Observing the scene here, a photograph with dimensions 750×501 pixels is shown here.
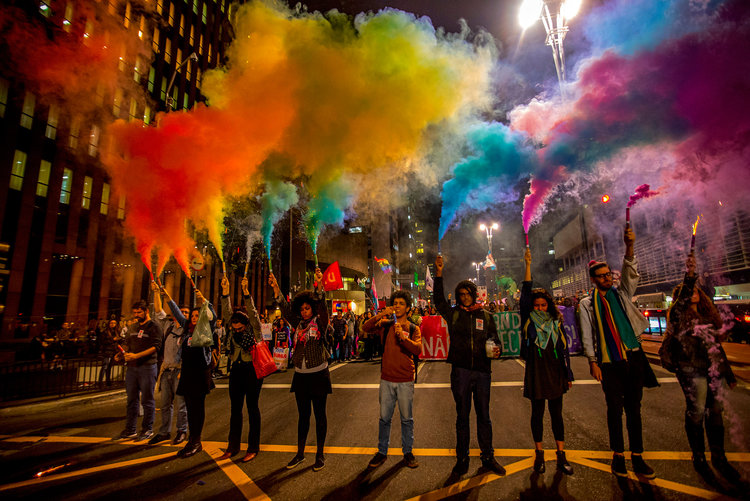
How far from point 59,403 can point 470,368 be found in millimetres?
9893

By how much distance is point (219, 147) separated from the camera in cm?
873

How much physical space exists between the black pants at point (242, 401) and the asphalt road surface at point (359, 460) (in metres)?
0.22

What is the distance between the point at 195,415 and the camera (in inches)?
199

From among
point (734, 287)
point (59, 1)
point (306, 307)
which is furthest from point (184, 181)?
point (734, 287)

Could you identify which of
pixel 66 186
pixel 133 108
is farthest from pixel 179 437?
pixel 133 108

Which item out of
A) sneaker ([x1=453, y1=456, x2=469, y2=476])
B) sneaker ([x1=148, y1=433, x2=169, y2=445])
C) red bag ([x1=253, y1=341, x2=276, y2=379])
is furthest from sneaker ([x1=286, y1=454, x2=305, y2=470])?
sneaker ([x1=148, y1=433, x2=169, y2=445])

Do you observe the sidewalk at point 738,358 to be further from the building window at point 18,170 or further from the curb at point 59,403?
the building window at point 18,170

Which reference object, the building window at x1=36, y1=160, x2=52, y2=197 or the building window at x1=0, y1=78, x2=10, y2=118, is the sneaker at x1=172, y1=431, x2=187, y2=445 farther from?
the building window at x1=0, y1=78, x2=10, y2=118

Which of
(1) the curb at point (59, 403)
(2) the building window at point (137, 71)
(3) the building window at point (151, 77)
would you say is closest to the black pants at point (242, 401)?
(1) the curb at point (59, 403)

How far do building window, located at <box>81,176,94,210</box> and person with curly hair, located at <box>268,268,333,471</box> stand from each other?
23.2 metres

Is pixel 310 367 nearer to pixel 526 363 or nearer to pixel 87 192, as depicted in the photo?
pixel 526 363

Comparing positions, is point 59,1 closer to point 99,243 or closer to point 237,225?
point 99,243

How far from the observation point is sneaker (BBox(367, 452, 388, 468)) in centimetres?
421

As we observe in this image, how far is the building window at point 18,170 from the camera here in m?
17.7
